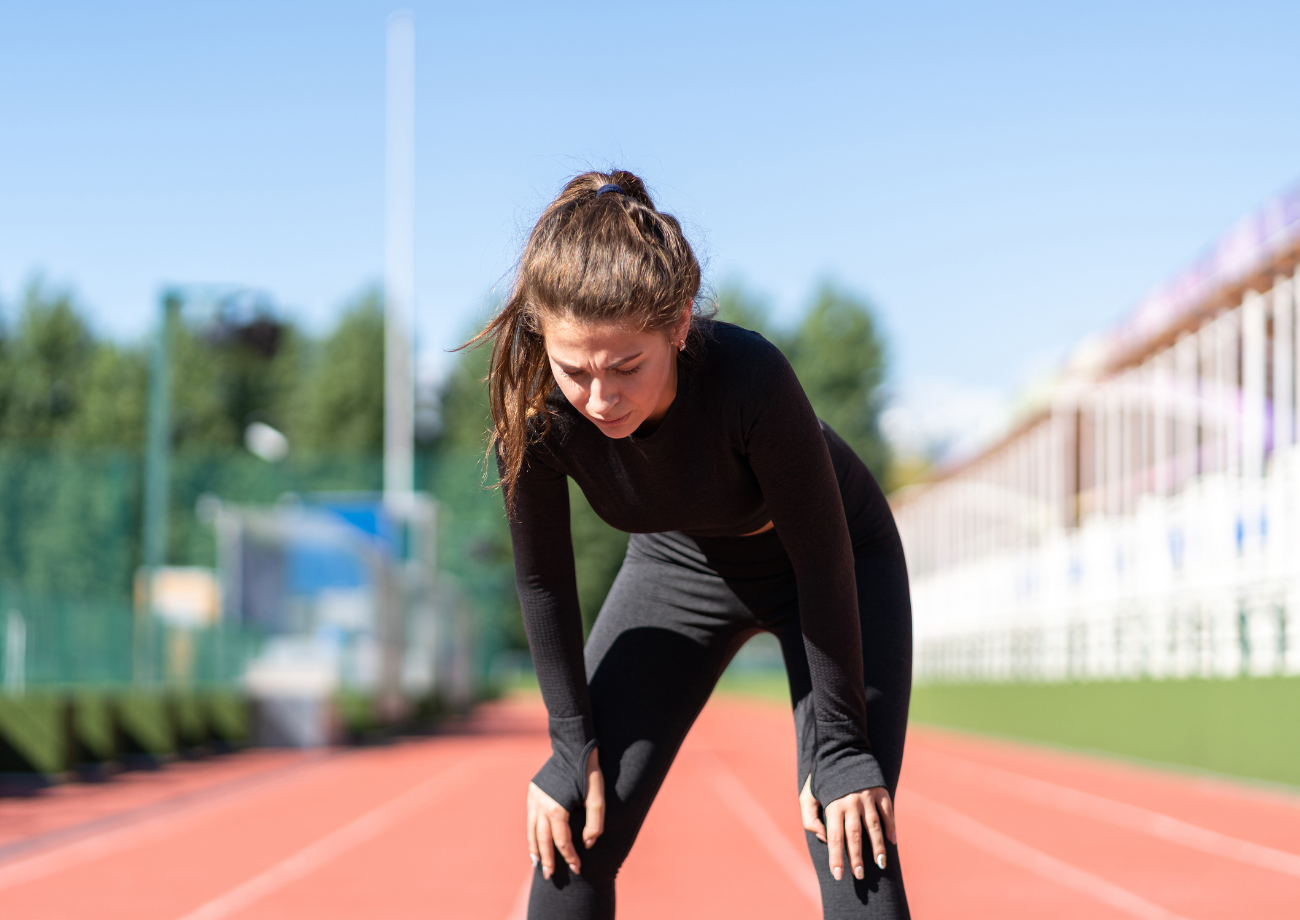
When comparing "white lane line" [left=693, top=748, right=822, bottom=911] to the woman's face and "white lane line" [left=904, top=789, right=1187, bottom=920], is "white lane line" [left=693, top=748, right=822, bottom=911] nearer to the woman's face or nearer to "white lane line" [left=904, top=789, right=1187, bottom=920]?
"white lane line" [left=904, top=789, right=1187, bottom=920]

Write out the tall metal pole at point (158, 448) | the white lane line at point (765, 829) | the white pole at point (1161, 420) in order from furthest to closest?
the white pole at point (1161, 420) < the tall metal pole at point (158, 448) < the white lane line at point (765, 829)

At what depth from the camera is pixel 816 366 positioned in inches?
2357

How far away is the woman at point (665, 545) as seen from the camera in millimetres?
2168

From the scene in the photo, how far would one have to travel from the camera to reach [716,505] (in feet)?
8.02

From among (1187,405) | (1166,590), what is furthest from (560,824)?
(1187,405)

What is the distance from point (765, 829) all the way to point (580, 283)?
7522 mm

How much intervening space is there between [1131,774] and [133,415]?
4742cm

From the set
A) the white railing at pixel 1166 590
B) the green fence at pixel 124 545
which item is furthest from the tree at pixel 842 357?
the white railing at pixel 1166 590

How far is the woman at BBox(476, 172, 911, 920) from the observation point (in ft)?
7.11

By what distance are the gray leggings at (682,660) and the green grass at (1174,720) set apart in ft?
34.0

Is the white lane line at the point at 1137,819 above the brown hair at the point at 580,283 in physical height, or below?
below

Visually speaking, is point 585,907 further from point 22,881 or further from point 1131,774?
point 1131,774

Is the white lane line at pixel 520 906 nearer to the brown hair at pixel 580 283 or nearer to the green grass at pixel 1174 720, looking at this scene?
the brown hair at pixel 580 283

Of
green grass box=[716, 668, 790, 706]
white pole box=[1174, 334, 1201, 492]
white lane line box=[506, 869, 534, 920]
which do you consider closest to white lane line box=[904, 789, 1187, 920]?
white lane line box=[506, 869, 534, 920]
